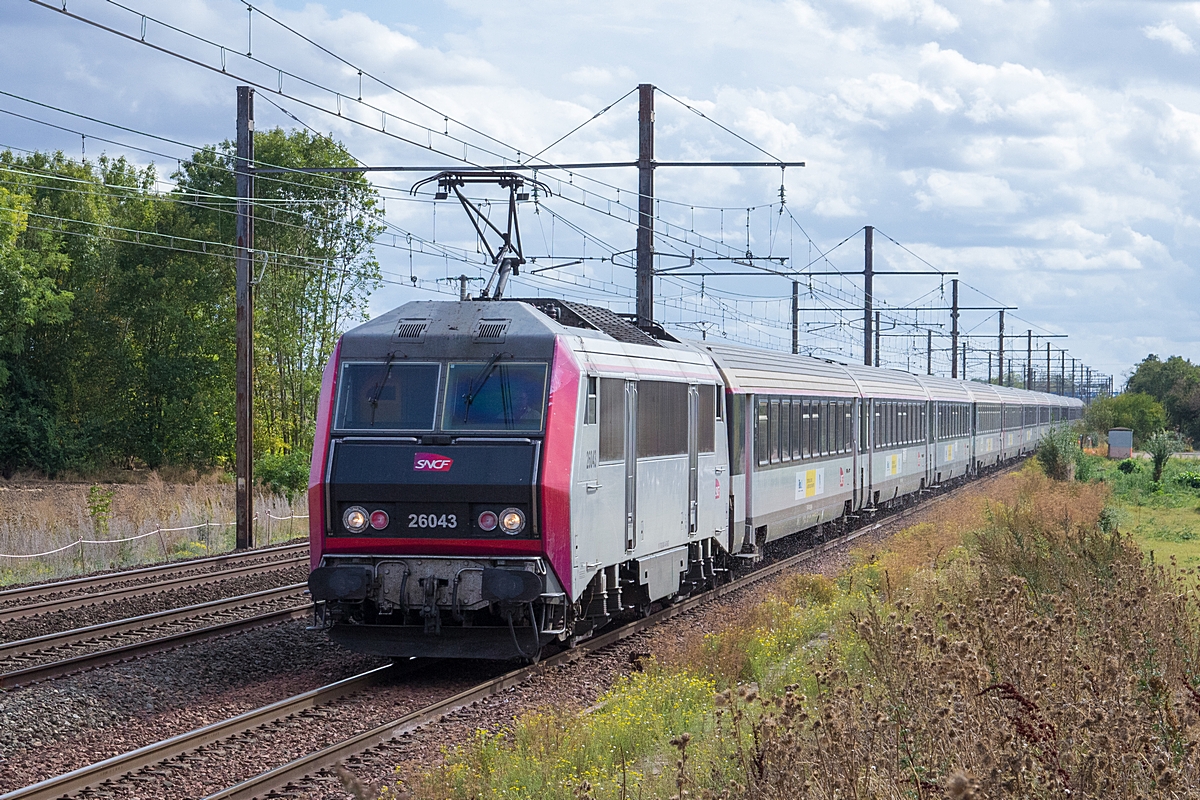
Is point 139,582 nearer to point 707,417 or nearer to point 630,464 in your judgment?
point 707,417

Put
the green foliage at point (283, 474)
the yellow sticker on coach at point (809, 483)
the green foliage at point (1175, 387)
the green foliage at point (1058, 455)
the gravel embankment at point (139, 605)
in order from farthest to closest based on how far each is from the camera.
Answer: the green foliage at point (1175, 387) → the green foliage at point (1058, 455) → the green foliage at point (283, 474) → the yellow sticker on coach at point (809, 483) → the gravel embankment at point (139, 605)

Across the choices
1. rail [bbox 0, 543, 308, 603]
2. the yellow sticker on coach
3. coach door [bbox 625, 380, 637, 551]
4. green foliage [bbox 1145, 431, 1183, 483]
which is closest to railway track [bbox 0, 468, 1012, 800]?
coach door [bbox 625, 380, 637, 551]

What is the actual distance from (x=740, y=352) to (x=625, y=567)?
6.37m

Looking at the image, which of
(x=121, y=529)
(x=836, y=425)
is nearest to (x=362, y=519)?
(x=836, y=425)

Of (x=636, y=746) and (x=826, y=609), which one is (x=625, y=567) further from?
(x=636, y=746)

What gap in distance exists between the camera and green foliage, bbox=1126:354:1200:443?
79.9 m

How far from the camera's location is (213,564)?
823 inches

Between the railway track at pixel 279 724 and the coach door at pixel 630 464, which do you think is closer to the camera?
the railway track at pixel 279 724

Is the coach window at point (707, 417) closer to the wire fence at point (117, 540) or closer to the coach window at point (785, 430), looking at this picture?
the coach window at point (785, 430)

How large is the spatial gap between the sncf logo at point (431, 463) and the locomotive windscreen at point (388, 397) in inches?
11.1

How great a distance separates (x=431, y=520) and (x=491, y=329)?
177cm

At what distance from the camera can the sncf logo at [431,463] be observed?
11.4 metres

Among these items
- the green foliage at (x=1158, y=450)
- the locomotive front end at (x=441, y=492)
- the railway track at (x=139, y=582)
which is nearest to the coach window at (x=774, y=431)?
the railway track at (x=139, y=582)

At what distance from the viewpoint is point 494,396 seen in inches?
459
